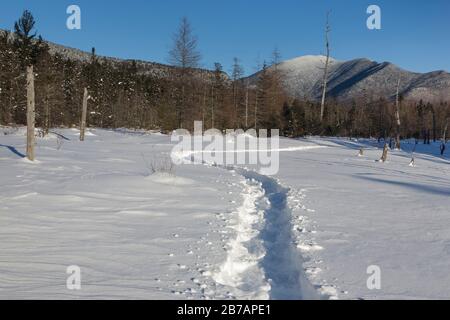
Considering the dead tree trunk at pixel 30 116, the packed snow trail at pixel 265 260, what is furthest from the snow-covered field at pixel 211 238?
the dead tree trunk at pixel 30 116

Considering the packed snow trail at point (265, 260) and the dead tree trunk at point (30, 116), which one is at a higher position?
the dead tree trunk at point (30, 116)

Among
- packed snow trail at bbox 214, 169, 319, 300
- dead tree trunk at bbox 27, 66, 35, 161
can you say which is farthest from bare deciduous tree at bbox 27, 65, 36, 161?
packed snow trail at bbox 214, 169, 319, 300

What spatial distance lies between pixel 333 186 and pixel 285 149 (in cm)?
1614

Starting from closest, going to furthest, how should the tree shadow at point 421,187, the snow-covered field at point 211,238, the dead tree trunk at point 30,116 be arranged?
the snow-covered field at point 211,238 → the tree shadow at point 421,187 → the dead tree trunk at point 30,116

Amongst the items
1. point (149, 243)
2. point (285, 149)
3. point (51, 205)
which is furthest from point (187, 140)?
point (149, 243)

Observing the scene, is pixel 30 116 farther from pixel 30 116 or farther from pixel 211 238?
pixel 211 238

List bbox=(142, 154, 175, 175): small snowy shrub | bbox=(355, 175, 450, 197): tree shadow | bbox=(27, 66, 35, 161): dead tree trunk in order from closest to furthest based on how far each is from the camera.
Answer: bbox=(355, 175, 450, 197): tree shadow → bbox=(142, 154, 175, 175): small snowy shrub → bbox=(27, 66, 35, 161): dead tree trunk

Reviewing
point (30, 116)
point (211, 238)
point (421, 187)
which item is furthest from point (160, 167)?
point (421, 187)

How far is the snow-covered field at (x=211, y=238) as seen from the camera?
492cm

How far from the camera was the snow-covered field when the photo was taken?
194 inches

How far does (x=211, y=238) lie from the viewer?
6.99m

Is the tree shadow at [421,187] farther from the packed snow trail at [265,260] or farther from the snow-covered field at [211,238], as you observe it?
the packed snow trail at [265,260]

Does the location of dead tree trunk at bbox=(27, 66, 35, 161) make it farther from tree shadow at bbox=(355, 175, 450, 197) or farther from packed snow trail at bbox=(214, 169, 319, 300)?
tree shadow at bbox=(355, 175, 450, 197)

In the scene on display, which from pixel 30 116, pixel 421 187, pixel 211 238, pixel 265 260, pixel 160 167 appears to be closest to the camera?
pixel 265 260
